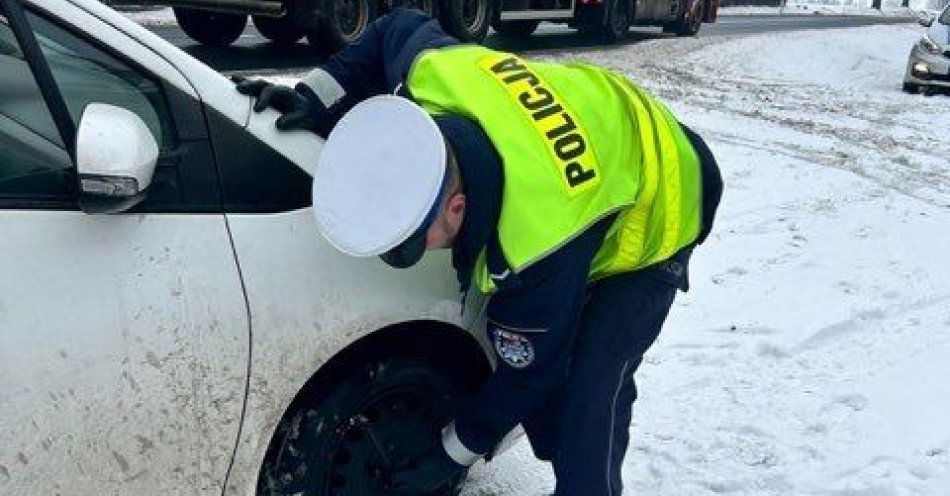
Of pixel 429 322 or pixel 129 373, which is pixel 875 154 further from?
pixel 129 373

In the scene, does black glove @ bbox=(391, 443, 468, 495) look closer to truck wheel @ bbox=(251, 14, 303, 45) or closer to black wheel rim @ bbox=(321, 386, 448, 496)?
black wheel rim @ bbox=(321, 386, 448, 496)

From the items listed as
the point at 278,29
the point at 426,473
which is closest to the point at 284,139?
the point at 426,473

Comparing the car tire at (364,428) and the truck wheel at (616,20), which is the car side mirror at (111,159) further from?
the truck wheel at (616,20)

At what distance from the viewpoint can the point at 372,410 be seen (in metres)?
2.38

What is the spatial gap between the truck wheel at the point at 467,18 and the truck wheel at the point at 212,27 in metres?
2.58

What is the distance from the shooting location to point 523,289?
2.04m

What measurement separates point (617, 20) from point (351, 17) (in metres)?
7.03

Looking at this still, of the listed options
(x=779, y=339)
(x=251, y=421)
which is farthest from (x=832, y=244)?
(x=251, y=421)

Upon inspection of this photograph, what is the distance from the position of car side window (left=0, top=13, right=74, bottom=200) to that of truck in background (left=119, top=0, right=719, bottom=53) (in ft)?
25.0

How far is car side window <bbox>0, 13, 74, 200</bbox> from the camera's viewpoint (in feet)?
5.98

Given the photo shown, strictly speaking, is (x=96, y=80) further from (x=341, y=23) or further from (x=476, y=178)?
(x=341, y=23)

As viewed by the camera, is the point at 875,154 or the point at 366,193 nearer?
the point at 366,193

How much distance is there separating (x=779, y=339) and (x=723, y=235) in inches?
61.1

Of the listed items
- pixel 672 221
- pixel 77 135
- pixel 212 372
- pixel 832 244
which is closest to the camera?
pixel 77 135
